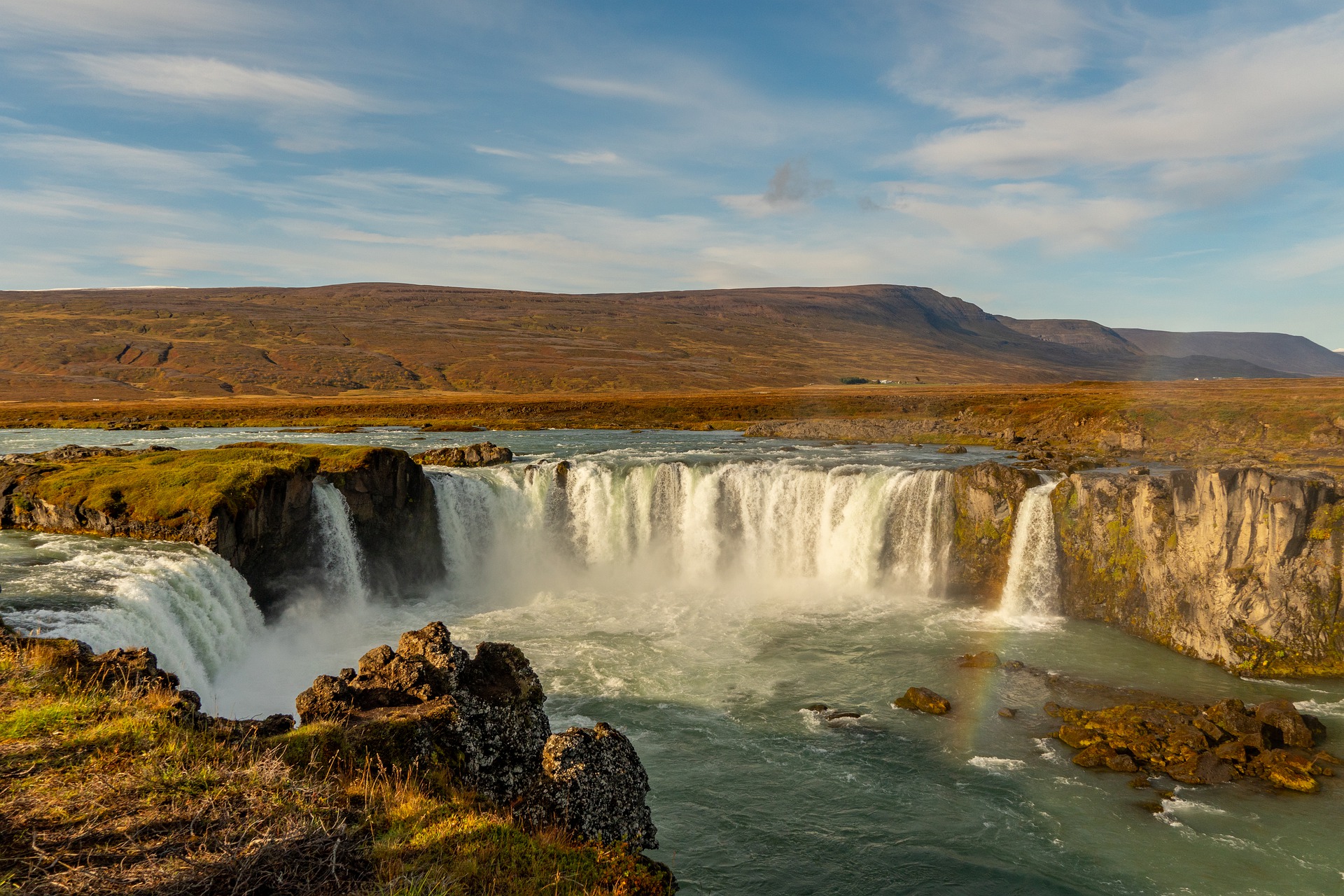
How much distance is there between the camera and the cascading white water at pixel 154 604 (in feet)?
58.5

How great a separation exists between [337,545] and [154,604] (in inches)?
437

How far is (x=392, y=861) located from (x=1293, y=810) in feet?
62.6

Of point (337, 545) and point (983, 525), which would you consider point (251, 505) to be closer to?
point (337, 545)

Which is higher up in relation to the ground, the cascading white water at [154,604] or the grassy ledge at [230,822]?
the grassy ledge at [230,822]

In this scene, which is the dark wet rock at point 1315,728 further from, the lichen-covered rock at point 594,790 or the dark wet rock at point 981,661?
the lichen-covered rock at point 594,790

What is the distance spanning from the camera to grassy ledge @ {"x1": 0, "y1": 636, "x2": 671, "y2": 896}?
6.37 meters

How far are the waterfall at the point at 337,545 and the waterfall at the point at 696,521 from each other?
492 cm

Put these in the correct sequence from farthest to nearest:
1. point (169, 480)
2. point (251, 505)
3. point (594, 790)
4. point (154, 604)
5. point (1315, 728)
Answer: point (169, 480) → point (251, 505) → point (154, 604) → point (1315, 728) → point (594, 790)

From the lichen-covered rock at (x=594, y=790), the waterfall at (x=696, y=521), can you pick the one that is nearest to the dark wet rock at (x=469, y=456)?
the waterfall at (x=696, y=521)

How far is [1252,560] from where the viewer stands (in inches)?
995

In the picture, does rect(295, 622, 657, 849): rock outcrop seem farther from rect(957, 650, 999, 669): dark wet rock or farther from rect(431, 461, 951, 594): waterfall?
rect(431, 461, 951, 594): waterfall

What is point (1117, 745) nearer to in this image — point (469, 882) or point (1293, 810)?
point (1293, 810)

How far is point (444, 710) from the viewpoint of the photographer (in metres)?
11.0

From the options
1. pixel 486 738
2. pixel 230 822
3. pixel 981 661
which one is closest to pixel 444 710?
pixel 486 738
